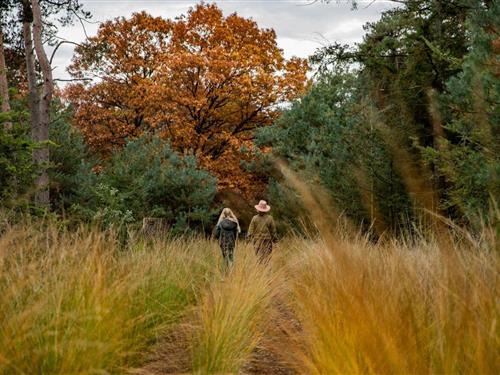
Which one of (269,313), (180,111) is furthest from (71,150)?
(269,313)

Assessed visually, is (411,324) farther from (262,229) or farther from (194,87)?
(194,87)

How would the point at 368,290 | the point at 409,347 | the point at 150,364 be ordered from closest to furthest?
the point at 409,347 → the point at 368,290 → the point at 150,364

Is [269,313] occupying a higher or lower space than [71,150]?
lower

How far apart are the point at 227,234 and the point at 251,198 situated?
53.9ft

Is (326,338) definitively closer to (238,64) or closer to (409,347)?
(409,347)

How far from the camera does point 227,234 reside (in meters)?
9.86

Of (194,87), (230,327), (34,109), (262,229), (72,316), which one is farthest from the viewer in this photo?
(194,87)

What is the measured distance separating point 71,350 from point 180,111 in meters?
22.9

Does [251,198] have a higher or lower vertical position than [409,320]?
lower

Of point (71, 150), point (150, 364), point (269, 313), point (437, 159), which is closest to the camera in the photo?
point (150, 364)

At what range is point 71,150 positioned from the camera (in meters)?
19.0

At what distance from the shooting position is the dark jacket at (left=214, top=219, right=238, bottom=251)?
9.83 m

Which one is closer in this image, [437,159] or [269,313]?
[269,313]

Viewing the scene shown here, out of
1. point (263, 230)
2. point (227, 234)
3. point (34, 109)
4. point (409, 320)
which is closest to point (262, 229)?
point (263, 230)
